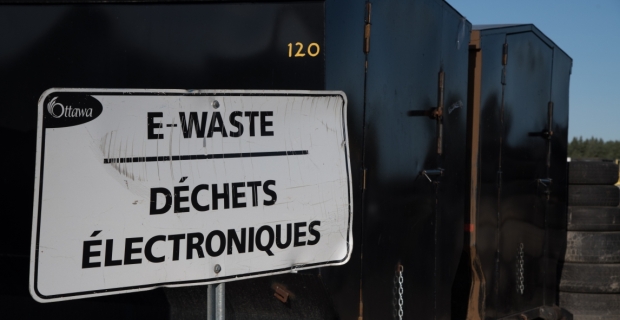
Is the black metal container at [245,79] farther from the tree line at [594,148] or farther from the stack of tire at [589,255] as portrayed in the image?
the tree line at [594,148]

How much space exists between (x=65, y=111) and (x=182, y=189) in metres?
0.35

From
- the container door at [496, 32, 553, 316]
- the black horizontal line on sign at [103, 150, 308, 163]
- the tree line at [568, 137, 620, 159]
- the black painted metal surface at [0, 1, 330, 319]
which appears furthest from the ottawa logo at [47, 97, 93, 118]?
the tree line at [568, 137, 620, 159]

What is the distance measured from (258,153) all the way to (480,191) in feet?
9.78

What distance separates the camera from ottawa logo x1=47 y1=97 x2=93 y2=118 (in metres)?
1.83

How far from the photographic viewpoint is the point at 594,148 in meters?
69.9

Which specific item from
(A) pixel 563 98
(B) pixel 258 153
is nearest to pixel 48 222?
(B) pixel 258 153

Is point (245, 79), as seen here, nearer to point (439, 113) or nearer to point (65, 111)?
point (65, 111)

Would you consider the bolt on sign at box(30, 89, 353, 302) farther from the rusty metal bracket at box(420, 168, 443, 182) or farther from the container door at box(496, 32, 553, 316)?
the container door at box(496, 32, 553, 316)

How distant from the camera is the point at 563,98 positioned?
21.0 feet

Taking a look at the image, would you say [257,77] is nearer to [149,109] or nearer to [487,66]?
[149,109]

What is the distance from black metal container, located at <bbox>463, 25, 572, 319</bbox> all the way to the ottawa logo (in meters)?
3.30

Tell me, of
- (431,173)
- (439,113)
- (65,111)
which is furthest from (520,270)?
(65,111)

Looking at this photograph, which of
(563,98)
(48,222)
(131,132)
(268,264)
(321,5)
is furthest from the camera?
(563,98)

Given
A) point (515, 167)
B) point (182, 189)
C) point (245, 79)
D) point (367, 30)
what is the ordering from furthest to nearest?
point (515, 167), point (367, 30), point (245, 79), point (182, 189)
